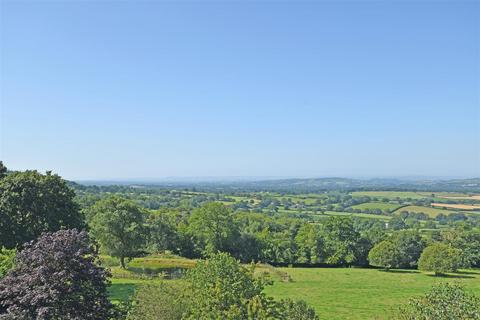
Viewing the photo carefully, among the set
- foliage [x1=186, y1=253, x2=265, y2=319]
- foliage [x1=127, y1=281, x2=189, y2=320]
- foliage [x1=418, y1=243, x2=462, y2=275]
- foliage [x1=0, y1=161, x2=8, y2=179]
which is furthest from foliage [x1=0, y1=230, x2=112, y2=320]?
foliage [x1=418, y1=243, x2=462, y2=275]

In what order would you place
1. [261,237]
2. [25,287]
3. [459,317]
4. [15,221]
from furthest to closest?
[261,237] < [15,221] < [25,287] < [459,317]

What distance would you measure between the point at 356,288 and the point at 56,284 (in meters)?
38.8

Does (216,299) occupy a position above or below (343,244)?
above

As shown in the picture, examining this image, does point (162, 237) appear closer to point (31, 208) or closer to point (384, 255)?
point (31, 208)

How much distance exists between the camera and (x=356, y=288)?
48938 mm

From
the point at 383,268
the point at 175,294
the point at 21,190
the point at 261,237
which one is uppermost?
the point at 21,190

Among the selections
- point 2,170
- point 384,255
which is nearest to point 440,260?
point 384,255

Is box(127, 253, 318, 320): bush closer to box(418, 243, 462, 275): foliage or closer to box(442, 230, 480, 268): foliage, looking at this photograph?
box(418, 243, 462, 275): foliage

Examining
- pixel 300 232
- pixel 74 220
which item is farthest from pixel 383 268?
pixel 74 220

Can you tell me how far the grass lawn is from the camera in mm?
37281

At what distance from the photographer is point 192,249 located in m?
69.7

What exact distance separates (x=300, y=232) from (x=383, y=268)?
14.7 m

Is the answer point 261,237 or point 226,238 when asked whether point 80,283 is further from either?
point 261,237

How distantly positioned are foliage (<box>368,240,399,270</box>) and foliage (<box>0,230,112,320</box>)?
54565mm
